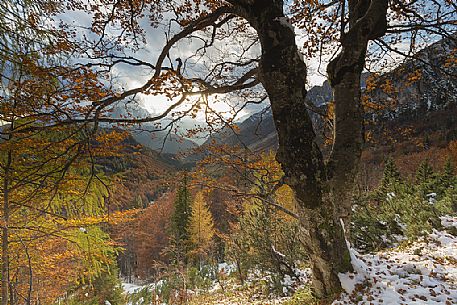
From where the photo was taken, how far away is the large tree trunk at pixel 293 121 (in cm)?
278

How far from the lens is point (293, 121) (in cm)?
281

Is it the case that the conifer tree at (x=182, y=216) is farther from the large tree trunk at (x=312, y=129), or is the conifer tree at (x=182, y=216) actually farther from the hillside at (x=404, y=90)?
the large tree trunk at (x=312, y=129)

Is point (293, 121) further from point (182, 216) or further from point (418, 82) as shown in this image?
point (182, 216)

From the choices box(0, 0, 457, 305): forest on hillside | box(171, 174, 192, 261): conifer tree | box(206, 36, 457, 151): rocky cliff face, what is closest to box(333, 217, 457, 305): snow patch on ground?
box(0, 0, 457, 305): forest on hillside

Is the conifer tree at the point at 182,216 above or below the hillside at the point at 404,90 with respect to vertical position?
below

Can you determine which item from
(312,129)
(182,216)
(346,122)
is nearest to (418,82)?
(346,122)

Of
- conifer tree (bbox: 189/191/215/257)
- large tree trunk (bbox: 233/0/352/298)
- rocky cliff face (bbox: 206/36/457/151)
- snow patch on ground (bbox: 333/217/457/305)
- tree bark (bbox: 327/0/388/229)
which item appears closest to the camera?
large tree trunk (bbox: 233/0/352/298)

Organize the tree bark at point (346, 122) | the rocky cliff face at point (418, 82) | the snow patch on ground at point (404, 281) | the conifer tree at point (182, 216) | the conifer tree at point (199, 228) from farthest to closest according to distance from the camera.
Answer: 1. the conifer tree at point (182, 216)
2. the conifer tree at point (199, 228)
3. the rocky cliff face at point (418, 82)
4. the tree bark at point (346, 122)
5. the snow patch on ground at point (404, 281)

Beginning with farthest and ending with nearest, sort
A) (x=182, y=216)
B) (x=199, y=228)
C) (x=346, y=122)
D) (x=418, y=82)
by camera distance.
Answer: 1. (x=182, y=216)
2. (x=199, y=228)
3. (x=418, y=82)
4. (x=346, y=122)

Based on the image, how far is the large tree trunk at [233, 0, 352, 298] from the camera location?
2775mm

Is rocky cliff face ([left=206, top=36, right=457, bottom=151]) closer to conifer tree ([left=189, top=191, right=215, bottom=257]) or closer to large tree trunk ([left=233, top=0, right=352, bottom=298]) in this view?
large tree trunk ([left=233, top=0, right=352, bottom=298])

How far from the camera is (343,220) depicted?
12.2ft

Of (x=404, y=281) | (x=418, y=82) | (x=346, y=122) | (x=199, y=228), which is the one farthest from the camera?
(x=199, y=228)

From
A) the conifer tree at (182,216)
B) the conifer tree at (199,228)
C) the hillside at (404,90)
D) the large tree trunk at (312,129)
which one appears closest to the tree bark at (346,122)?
the large tree trunk at (312,129)
